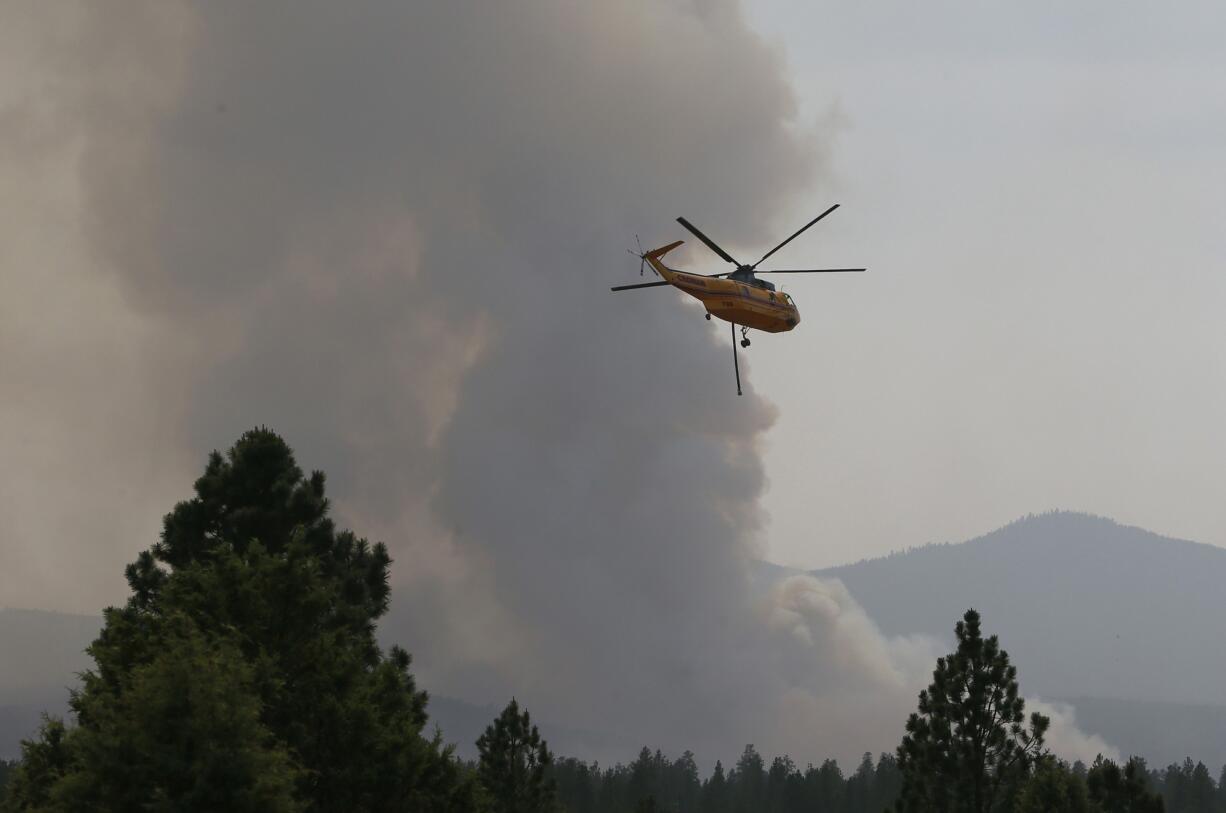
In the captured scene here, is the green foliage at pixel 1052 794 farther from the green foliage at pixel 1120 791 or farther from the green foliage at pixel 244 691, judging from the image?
the green foliage at pixel 244 691

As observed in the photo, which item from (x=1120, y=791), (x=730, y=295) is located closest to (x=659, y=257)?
(x=730, y=295)

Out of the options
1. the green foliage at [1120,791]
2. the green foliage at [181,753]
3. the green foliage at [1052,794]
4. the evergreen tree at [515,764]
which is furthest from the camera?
the evergreen tree at [515,764]

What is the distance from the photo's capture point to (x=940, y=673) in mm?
56375

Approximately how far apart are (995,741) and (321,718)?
3113 cm

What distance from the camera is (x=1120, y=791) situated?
6309cm

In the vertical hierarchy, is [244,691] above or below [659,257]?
below

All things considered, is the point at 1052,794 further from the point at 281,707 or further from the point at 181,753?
the point at 181,753

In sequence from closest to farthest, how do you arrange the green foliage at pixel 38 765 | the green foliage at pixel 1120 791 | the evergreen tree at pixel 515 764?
the green foliage at pixel 38 765, the green foliage at pixel 1120 791, the evergreen tree at pixel 515 764

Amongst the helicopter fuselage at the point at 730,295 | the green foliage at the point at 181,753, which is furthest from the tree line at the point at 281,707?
the helicopter fuselage at the point at 730,295

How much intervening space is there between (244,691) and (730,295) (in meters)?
44.6

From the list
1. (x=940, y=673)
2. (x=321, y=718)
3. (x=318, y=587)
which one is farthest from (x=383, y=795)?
(x=940, y=673)

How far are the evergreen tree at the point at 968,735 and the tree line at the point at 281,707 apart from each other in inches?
2.7

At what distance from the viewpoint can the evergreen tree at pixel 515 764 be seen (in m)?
68.8

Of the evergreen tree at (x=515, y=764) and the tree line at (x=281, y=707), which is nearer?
the tree line at (x=281, y=707)
